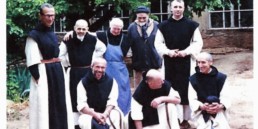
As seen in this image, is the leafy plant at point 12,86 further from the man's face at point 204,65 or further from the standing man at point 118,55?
the man's face at point 204,65

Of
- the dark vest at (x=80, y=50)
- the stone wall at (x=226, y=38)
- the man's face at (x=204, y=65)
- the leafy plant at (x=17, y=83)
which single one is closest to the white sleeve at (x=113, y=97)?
the dark vest at (x=80, y=50)

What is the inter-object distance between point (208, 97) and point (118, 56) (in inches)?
58.4

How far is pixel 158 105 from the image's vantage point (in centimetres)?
448

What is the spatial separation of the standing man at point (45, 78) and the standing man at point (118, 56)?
3.31ft

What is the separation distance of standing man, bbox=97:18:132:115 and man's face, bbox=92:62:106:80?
974 mm

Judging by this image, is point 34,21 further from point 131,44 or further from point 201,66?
point 201,66

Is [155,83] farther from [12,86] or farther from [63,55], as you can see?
[12,86]

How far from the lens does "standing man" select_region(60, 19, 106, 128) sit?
5.16m

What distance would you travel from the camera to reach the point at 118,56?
5695 millimetres

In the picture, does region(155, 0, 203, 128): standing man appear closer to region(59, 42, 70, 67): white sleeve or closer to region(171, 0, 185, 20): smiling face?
region(171, 0, 185, 20): smiling face

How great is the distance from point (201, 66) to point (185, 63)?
70cm

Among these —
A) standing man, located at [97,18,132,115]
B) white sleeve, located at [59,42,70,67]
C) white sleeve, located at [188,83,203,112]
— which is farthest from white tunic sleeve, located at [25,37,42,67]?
white sleeve, located at [188,83,203,112]

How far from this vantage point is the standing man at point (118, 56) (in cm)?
559
